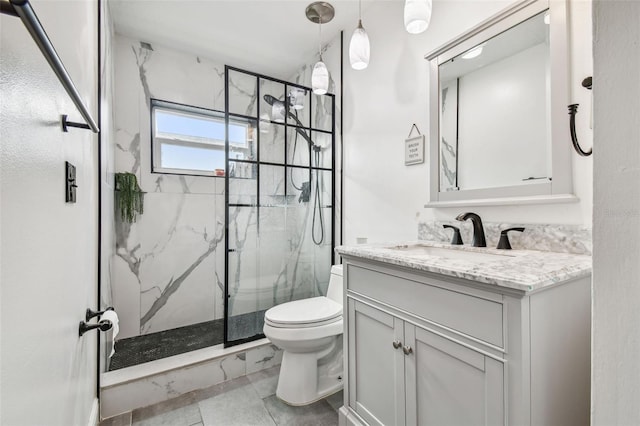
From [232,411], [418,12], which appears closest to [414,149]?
[418,12]

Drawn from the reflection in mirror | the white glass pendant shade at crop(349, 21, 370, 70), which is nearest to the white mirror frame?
the reflection in mirror

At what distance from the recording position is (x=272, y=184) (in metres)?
2.23

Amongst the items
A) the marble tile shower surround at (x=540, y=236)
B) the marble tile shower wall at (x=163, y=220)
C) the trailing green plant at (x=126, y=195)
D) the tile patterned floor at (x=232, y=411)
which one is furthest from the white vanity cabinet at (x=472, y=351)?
the trailing green plant at (x=126, y=195)

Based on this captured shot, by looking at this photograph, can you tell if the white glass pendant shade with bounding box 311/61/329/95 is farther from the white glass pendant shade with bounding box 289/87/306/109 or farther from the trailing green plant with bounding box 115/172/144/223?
the trailing green plant with bounding box 115/172/144/223

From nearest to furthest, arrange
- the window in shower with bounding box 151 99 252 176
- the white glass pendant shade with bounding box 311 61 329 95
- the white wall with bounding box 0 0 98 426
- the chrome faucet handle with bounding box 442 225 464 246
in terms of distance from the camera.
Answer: the white wall with bounding box 0 0 98 426 → the chrome faucet handle with bounding box 442 225 464 246 → the white glass pendant shade with bounding box 311 61 329 95 → the window in shower with bounding box 151 99 252 176

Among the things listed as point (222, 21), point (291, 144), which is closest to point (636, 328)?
point (291, 144)

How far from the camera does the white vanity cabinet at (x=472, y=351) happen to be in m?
0.79

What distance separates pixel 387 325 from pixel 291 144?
1.62 metres

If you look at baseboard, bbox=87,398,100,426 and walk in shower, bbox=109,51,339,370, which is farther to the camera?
walk in shower, bbox=109,51,339,370

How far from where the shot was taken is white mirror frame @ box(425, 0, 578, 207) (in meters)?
1.18

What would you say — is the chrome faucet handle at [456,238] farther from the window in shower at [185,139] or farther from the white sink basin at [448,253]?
the window in shower at [185,139]

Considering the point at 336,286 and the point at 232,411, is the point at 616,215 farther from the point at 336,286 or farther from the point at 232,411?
the point at 232,411

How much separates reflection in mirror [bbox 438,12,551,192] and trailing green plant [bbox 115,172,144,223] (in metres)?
2.34

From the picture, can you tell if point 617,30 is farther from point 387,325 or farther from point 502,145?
point 502,145
